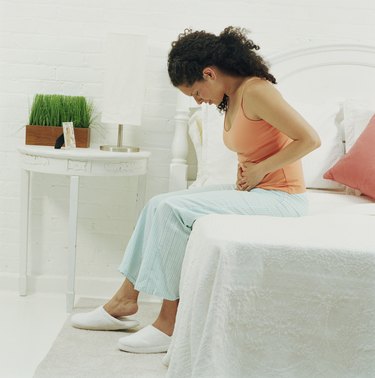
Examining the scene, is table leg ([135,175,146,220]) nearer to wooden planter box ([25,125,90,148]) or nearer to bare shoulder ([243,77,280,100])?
wooden planter box ([25,125,90,148])

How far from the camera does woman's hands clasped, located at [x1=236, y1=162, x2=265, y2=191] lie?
8.50ft

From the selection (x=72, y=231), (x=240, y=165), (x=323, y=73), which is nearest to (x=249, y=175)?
(x=240, y=165)

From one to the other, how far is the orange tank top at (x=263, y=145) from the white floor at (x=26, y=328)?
1.07 m

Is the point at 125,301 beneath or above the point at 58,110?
beneath

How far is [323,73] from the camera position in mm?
3572

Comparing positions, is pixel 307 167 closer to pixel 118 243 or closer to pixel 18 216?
pixel 118 243

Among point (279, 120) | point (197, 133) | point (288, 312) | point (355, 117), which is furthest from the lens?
point (197, 133)

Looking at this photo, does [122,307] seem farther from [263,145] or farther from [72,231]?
[263,145]

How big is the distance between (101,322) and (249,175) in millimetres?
869

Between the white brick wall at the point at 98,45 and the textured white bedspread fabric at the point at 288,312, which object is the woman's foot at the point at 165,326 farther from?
the white brick wall at the point at 98,45

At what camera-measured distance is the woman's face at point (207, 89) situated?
2611mm

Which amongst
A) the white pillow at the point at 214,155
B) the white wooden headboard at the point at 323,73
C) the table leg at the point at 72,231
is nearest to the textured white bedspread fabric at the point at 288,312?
the white pillow at the point at 214,155

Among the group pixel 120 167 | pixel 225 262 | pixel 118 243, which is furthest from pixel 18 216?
pixel 225 262

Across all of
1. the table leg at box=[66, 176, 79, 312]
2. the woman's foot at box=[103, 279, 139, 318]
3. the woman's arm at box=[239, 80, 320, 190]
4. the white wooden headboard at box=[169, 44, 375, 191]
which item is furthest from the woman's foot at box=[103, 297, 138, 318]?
the white wooden headboard at box=[169, 44, 375, 191]
